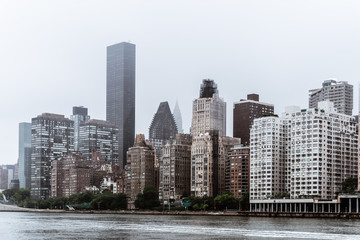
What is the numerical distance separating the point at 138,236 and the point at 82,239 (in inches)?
496

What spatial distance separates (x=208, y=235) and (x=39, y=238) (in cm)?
3450

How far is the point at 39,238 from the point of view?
132500 mm

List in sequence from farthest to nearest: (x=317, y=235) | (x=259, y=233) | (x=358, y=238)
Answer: (x=259, y=233) → (x=317, y=235) → (x=358, y=238)

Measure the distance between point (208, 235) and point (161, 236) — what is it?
9705 mm

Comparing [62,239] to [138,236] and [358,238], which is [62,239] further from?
[358,238]

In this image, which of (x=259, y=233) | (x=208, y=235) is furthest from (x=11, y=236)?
(x=259, y=233)

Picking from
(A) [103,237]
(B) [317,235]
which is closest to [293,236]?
(B) [317,235]

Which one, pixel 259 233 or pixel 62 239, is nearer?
pixel 62 239

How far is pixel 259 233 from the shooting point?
140 m

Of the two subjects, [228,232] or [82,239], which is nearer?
[82,239]

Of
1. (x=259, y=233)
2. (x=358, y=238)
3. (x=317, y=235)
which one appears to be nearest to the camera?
(x=358, y=238)

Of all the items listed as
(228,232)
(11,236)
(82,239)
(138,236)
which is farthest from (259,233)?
(11,236)

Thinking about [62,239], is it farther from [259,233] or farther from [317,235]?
[317,235]

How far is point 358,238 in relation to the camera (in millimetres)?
122000
